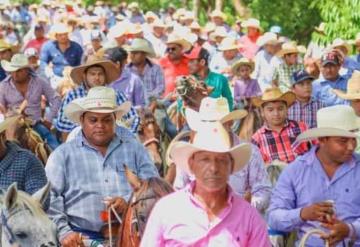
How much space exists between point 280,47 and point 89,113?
48.2ft

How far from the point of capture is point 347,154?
27.3 feet

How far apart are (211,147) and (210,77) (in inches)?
323

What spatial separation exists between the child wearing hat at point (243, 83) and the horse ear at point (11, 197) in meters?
11.7

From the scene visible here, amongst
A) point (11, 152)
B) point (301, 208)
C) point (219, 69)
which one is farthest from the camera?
point (219, 69)

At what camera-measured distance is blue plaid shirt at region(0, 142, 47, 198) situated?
8.71m

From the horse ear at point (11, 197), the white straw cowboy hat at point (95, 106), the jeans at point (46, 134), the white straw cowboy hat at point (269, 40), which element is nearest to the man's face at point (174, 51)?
the white straw cowboy hat at point (269, 40)

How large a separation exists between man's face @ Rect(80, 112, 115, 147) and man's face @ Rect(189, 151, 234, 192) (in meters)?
2.40

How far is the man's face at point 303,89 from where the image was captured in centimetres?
1555

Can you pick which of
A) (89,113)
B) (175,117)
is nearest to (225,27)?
(175,117)

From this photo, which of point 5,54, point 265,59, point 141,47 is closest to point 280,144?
point 141,47

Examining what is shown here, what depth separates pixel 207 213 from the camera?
262 inches

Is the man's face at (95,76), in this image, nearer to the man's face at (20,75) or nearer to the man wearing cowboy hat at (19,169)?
the man's face at (20,75)

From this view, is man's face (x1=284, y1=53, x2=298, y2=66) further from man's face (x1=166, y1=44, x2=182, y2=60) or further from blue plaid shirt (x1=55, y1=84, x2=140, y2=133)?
blue plaid shirt (x1=55, y1=84, x2=140, y2=133)

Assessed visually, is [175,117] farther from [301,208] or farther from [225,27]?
[225,27]
